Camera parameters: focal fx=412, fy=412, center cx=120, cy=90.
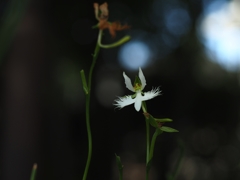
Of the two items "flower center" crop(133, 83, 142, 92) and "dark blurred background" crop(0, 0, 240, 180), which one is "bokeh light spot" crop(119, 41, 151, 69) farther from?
"flower center" crop(133, 83, 142, 92)

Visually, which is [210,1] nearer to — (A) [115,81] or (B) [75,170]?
(A) [115,81]

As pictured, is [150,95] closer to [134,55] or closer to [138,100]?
[138,100]

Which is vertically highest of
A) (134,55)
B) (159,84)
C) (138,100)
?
(134,55)

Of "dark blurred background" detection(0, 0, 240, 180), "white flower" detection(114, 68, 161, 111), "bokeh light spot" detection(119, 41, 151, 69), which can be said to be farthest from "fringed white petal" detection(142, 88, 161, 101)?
"bokeh light spot" detection(119, 41, 151, 69)

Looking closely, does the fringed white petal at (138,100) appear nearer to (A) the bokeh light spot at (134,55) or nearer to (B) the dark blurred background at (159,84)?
(B) the dark blurred background at (159,84)

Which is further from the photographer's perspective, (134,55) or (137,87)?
(134,55)

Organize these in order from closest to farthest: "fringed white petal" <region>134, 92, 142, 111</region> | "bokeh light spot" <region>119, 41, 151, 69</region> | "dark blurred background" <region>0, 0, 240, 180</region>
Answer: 1. "fringed white petal" <region>134, 92, 142, 111</region>
2. "dark blurred background" <region>0, 0, 240, 180</region>
3. "bokeh light spot" <region>119, 41, 151, 69</region>

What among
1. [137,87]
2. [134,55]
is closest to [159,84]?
[134,55]

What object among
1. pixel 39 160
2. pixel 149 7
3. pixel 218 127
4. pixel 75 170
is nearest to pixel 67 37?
pixel 149 7
